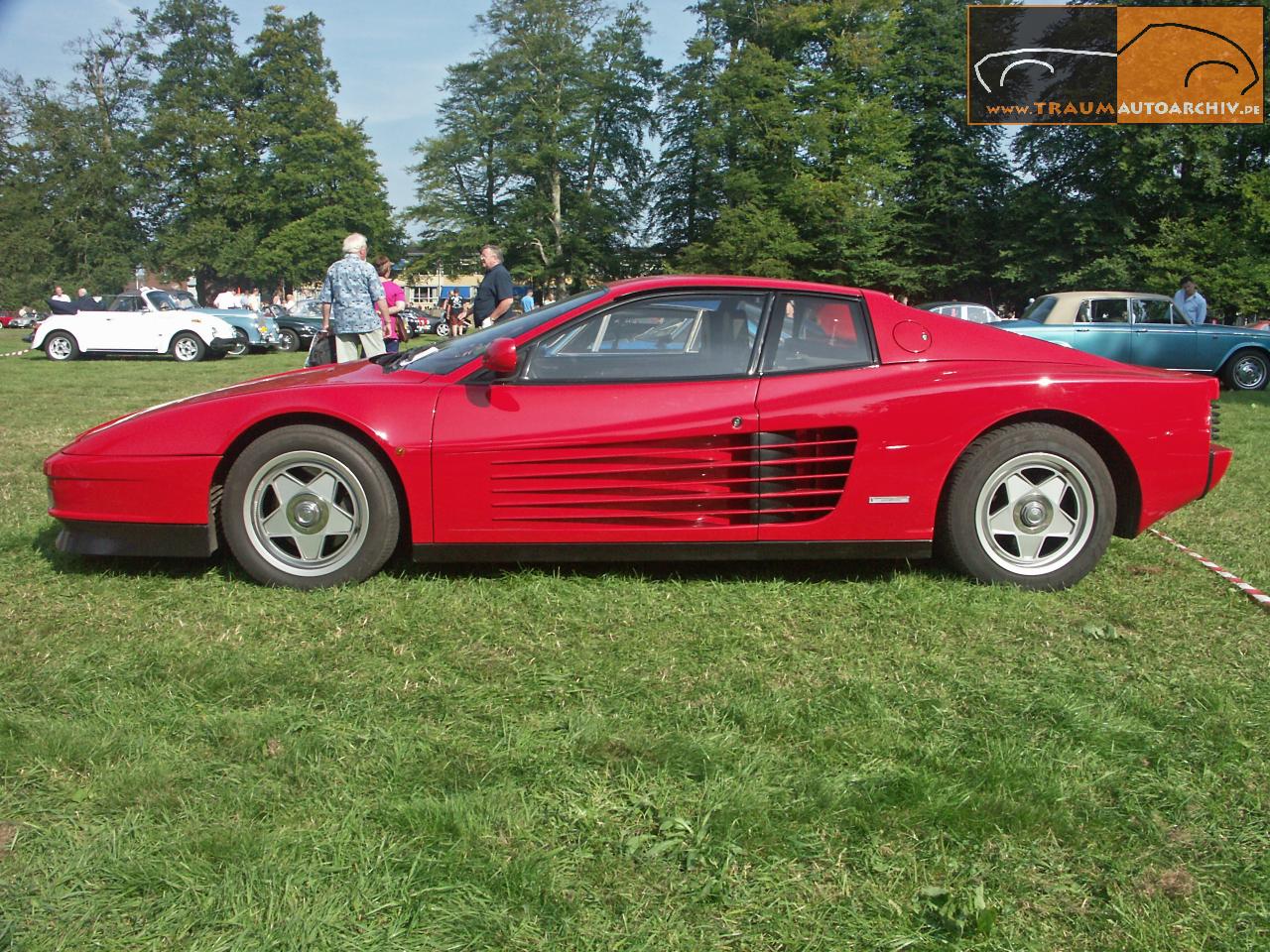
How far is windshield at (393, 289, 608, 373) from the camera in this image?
3.97 meters

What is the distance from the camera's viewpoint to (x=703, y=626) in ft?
11.1

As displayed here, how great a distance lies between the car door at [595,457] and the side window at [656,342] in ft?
0.06

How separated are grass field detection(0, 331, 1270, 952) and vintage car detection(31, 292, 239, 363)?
1614 centimetres

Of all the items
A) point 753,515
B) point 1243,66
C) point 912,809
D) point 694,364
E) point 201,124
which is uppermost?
point 201,124

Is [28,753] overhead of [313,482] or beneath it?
beneath

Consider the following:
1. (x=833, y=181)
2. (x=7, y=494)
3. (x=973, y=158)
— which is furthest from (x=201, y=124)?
(x=7, y=494)

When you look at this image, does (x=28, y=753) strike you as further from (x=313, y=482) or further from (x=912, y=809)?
(x=912, y=809)

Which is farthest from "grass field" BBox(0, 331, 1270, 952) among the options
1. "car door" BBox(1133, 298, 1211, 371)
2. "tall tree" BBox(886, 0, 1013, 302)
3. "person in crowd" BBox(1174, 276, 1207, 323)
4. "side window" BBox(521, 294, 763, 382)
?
"tall tree" BBox(886, 0, 1013, 302)

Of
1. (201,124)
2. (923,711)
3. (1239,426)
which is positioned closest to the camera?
(923,711)

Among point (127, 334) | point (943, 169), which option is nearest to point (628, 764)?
point (127, 334)

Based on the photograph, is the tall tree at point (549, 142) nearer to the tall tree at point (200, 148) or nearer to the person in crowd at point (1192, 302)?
the tall tree at point (200, 148)

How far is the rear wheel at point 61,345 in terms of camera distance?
18.4 meters

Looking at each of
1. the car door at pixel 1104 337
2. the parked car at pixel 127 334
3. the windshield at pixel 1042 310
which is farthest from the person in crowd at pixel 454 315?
the car door at pixel 1104 337

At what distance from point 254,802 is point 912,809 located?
1.53m
